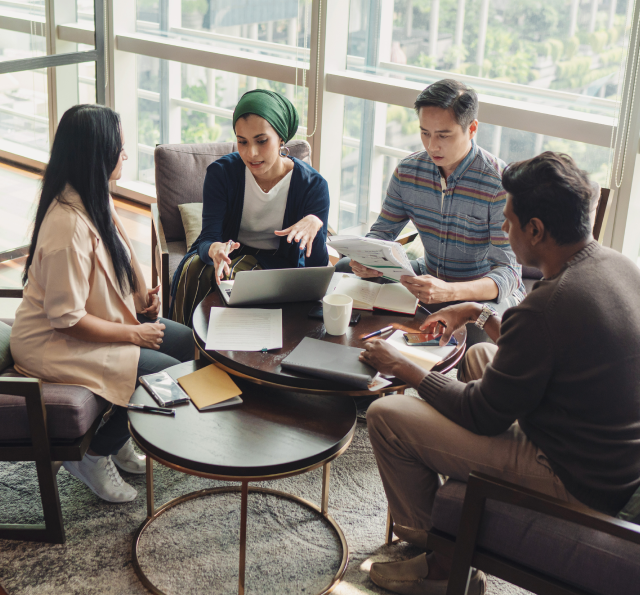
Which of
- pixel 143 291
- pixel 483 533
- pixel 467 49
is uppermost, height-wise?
pixel 467 49

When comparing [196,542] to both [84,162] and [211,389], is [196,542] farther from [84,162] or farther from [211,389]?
[84,162]

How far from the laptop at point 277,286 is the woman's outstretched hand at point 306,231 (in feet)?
0.91

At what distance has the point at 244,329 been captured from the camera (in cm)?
199

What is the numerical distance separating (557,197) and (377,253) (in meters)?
0.73

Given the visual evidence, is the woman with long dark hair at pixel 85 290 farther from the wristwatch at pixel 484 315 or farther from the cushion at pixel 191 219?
the wristwatch at pixel 484 315

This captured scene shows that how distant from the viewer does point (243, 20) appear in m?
4.33

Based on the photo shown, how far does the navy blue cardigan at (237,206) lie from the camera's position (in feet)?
8.51

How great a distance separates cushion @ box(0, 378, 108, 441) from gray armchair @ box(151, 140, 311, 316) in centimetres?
118

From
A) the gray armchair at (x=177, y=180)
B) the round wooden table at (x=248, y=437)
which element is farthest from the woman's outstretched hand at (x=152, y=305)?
the gray armchair at (x=177, y=180)

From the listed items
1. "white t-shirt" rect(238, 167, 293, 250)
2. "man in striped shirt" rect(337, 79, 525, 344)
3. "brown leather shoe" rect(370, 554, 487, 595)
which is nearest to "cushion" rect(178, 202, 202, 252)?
"white t-shirt" rect(238, 167, 293, 250)

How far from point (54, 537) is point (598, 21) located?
2.96m

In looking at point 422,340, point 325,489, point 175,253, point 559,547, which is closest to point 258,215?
point 175,253

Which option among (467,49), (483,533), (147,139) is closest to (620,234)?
(467,49)

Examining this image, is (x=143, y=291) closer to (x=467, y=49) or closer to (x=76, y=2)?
(x=467, y=49)
